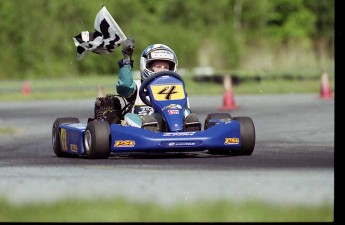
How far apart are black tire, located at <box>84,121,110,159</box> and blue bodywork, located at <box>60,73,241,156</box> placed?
0.19ft

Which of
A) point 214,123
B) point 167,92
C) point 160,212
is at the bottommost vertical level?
point 160,212

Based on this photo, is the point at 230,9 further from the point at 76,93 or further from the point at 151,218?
the point at 151,218

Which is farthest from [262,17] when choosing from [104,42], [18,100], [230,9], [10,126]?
[104,42]

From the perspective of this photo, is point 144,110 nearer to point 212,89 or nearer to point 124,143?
point 124,143

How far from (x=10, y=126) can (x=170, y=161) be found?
28.8 ft

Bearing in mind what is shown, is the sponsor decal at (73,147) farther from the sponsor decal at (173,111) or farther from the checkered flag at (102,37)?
the sponsor decal at (173,111)

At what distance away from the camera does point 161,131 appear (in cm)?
1154

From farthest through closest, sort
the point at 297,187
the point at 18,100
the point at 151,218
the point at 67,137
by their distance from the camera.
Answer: the point at 18,100
the point at 67,137
the point at 297,187
the point at 151,218

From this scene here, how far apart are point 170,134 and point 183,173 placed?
1.47 m

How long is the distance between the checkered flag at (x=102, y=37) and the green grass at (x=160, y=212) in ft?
15.6

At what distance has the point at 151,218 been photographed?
707cm

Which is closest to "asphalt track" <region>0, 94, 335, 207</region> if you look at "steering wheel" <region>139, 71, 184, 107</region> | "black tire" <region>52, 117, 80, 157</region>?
"black tire" <region>52, 117, 80, 157</region>

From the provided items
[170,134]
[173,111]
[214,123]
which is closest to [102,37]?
[173,111]

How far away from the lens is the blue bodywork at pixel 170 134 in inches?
431
